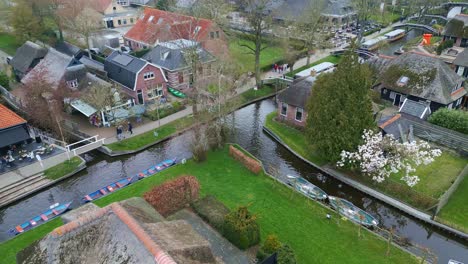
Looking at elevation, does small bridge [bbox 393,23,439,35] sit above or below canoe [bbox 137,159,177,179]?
above

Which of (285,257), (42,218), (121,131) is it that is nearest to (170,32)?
(121,131)

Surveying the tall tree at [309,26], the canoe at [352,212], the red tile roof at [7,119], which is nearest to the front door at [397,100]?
the tall tree at [309,26]

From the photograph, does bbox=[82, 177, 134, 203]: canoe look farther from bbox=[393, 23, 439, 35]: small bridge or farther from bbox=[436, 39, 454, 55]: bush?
bbox=[393, 23, 439, 35]: small bridge

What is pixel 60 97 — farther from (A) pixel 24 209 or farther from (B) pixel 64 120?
(A) pixel 24 209

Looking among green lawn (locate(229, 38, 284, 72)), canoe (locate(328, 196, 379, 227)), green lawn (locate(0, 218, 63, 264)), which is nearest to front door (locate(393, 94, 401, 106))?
green lawn (locate(229, 38, 284, 72))

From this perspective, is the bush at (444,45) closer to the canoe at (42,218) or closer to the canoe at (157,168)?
the canoe at (157,168)
